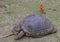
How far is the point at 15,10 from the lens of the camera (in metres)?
4.66

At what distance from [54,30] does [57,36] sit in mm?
140

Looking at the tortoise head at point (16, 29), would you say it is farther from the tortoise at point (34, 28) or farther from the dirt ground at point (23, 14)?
the dirt ground at point (23, 14)

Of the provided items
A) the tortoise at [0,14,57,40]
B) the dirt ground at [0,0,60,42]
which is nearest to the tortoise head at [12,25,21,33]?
the tortoise at [0,14,57,40]

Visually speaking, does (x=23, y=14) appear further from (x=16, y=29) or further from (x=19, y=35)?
(x=19, y=35)

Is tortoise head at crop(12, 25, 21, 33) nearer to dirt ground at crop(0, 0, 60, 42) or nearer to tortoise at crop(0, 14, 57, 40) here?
tortoise at crop(0, 14, 57, 40)

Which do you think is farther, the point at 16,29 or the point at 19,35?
the point at 16,29

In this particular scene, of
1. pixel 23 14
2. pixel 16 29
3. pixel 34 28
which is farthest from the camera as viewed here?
pixel 23 14

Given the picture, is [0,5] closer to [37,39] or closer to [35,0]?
[35,0]

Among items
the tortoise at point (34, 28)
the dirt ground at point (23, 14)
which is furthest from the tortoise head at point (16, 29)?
the dirt ground at point (23, 14)

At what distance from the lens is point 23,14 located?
4.42 metres

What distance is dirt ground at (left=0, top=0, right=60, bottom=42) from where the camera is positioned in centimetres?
349

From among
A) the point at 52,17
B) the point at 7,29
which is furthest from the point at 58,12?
the point at 7,29

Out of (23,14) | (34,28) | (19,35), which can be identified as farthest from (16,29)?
(23,14)

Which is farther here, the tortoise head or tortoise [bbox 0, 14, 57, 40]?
the tortoise head
